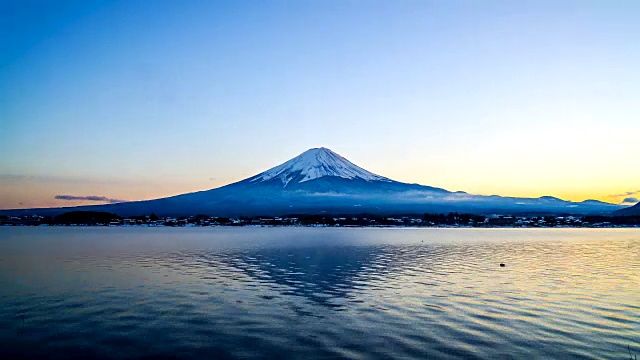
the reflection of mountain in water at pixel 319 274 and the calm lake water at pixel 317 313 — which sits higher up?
the reflection of mountain in water at pixel 319 274

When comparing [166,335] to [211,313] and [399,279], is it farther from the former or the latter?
[399,279]

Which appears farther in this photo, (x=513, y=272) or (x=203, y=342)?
(x=513, y=272)

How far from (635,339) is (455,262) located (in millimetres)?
25010

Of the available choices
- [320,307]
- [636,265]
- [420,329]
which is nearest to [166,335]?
[320,307]

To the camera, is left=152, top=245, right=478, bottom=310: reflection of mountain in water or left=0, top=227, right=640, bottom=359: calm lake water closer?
left=0, top=227, right=640, bottom=359: calm lake water

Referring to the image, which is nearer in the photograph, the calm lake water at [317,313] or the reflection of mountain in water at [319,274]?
the calm lake water at [317,313]

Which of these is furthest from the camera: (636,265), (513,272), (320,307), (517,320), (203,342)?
(636,265)

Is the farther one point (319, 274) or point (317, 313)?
point (319, 274)

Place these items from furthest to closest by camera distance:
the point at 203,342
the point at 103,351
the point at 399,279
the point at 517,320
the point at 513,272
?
the point at 513,272 → the point at 399,279 → the point at 517,320 → the point at 203,342 → the point at 103,351

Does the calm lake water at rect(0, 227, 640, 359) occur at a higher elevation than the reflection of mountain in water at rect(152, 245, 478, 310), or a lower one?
lower

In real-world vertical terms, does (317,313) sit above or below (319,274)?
below

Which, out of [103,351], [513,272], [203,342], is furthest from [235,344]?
[513,272]

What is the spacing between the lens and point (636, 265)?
37562 millimetres

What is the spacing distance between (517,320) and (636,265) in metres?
27.0
